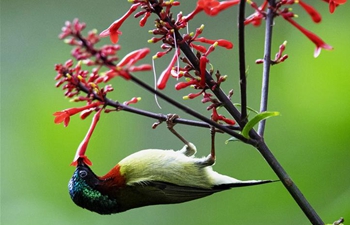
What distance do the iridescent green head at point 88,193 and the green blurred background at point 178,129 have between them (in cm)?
73

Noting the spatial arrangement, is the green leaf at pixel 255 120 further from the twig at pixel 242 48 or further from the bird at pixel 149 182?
the bird at pixel 149 182

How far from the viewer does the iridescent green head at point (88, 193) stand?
1922 millimetres

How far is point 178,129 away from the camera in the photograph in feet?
10.2

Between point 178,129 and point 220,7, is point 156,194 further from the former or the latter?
point 178,129

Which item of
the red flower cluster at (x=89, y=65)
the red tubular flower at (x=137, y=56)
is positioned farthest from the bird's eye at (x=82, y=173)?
the red tubular flower at (x=137, y=56)

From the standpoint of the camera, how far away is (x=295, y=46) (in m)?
2.57

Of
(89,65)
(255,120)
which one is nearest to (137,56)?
(89,65)

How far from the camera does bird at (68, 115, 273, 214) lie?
76.7 inches

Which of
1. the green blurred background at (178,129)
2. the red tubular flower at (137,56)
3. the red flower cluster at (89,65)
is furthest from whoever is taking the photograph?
the green blurred background at (178,129)

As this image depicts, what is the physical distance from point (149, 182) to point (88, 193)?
22cm

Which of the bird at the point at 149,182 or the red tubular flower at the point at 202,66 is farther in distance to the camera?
the bird at the point at 149,182

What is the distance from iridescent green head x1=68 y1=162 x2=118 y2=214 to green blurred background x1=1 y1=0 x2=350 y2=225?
28.6 inches

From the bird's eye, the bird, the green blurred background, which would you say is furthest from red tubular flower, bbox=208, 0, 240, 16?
the green blurred background

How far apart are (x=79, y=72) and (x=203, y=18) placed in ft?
6.87
